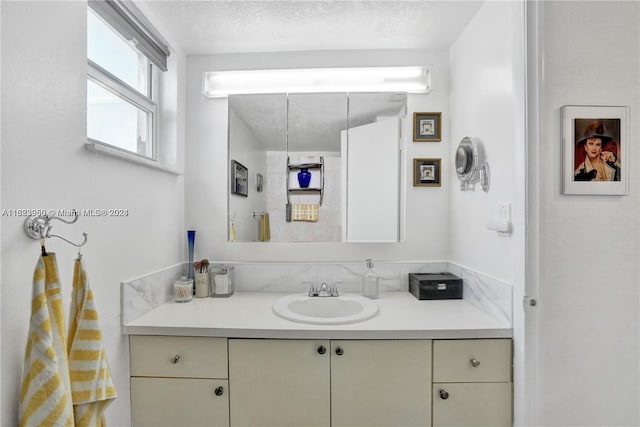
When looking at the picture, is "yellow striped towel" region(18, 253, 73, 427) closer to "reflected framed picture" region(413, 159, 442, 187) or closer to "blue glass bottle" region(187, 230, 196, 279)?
"blue glass bottle" region(187, 230, 196, 279)

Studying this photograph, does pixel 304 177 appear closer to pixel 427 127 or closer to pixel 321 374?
pixel 427 127

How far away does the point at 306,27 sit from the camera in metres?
1.54

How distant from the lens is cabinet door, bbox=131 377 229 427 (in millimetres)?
1217

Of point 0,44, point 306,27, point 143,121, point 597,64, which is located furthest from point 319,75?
point 0,44

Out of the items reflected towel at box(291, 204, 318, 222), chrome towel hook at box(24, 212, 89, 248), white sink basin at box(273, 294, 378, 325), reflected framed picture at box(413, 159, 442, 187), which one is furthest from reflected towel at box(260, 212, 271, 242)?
chrome towel hook at box(24, 212, 89, 248)

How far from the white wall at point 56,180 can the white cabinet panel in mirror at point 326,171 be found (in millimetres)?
620

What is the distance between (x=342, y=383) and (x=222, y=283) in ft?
2.62

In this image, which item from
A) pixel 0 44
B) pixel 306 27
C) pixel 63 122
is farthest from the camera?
pixel 306 27

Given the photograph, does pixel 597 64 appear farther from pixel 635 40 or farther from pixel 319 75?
pixel 319 75

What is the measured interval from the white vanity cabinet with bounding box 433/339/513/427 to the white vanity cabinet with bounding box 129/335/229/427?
0.84 m

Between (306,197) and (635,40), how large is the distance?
142 cm

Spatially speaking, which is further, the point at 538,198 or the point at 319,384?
the point at 319,384

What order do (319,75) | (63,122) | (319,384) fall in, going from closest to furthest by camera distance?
(63,122)
(319,384)
(319,75)

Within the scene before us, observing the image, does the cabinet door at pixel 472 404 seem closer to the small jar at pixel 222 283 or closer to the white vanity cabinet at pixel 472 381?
the white vanity cabinet at pixel 472 381
